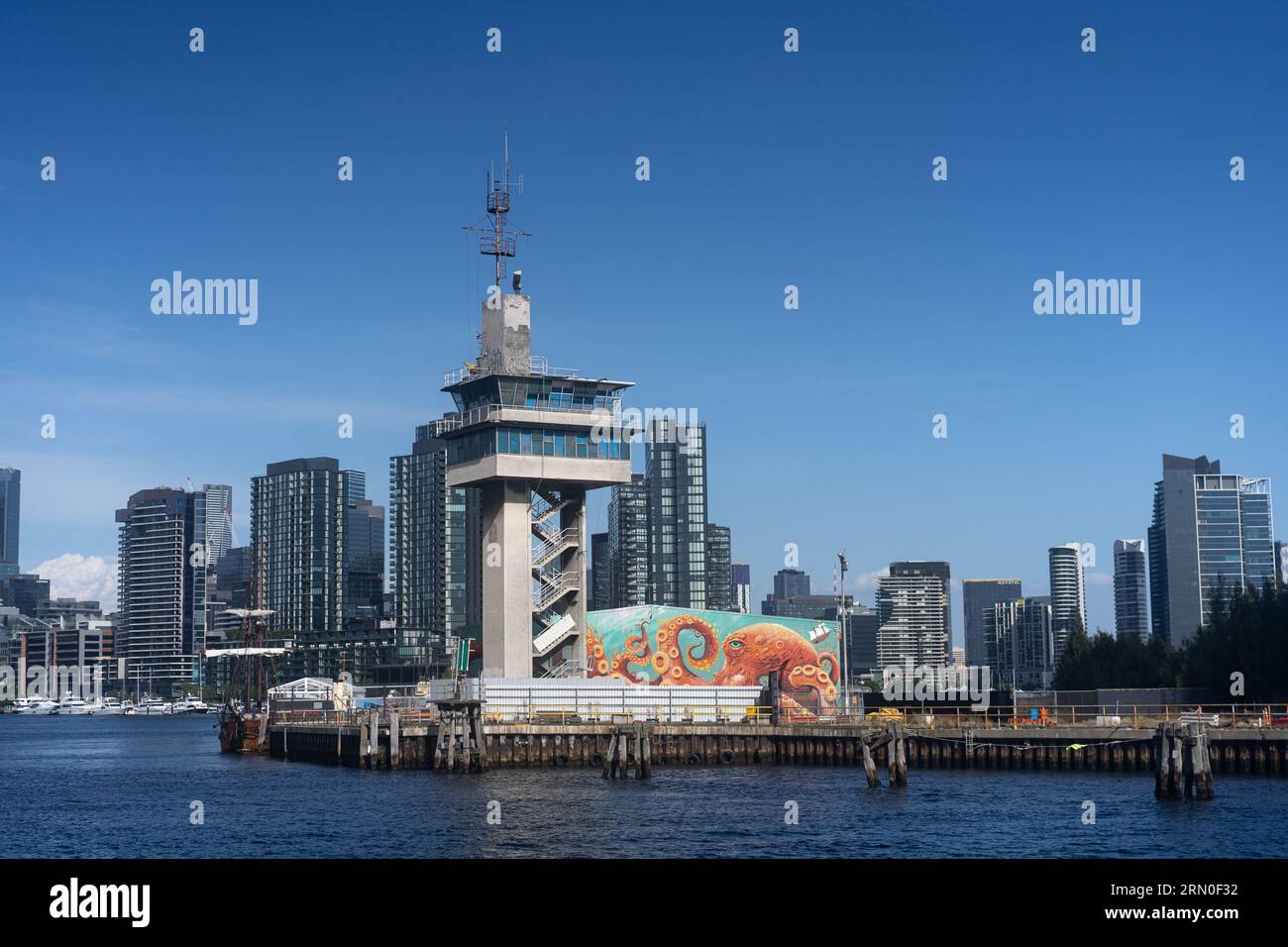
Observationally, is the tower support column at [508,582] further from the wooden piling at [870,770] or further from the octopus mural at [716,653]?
the wooden piling at [870,770]

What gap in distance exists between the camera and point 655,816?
59.5m

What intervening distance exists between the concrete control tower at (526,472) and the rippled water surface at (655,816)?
13286 mm

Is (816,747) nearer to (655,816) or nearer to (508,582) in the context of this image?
(508,582)

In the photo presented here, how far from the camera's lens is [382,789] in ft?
242

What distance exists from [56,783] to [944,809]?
201ft

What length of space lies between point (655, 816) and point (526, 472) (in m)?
37.6

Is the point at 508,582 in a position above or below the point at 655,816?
above

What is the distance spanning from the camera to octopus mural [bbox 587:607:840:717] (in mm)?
107062

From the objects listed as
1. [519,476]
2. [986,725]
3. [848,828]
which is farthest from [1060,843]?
[519,476]

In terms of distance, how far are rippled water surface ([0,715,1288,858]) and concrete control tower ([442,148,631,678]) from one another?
43.6 feet

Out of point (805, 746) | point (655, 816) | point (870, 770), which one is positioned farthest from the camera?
point (805, 746)

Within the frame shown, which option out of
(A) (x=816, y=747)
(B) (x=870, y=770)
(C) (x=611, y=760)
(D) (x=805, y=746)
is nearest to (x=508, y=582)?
(C) (x=611, y=760)

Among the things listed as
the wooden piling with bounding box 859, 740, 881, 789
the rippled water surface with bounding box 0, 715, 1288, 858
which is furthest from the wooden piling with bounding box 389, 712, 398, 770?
the wooden piling with bounding box 859, 740, 881, 789
